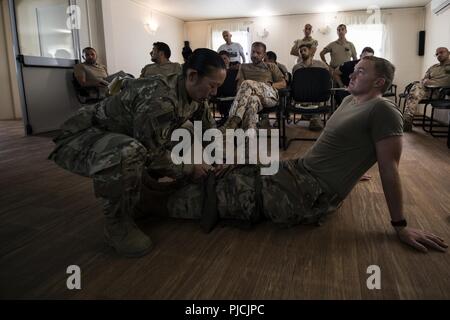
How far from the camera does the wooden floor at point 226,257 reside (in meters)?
1.05

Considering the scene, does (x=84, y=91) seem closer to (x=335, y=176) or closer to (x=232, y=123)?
(x=232, y=123)

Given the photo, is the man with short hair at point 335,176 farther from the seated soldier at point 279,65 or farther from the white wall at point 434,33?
the white wall at point 434,33

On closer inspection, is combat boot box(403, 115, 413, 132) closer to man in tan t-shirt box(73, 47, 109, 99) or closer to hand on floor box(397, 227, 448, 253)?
hand on floor box(397, 227, 448, 253)

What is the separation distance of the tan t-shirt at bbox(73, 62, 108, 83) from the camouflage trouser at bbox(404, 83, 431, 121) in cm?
413

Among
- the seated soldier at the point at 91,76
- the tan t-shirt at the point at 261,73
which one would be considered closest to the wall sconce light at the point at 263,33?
the seated soldier at the point at 91,76

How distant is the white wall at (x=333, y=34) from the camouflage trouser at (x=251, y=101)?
5312 millimetres

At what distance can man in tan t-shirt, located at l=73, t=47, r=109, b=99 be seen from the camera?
14.8ft

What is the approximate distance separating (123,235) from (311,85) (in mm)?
2693

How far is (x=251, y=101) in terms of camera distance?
10.8 feet

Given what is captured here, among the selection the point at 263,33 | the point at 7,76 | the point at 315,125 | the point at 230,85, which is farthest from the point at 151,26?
the point at 315,125

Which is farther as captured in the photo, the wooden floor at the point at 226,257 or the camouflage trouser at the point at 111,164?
the camouflage trouser at the point at 111,164

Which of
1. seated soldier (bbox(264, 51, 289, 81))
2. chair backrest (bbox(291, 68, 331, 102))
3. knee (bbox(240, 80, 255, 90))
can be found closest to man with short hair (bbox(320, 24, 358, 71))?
seated soldier (bbox(264, 51, 289, 81))

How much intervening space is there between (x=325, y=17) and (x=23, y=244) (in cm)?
808
